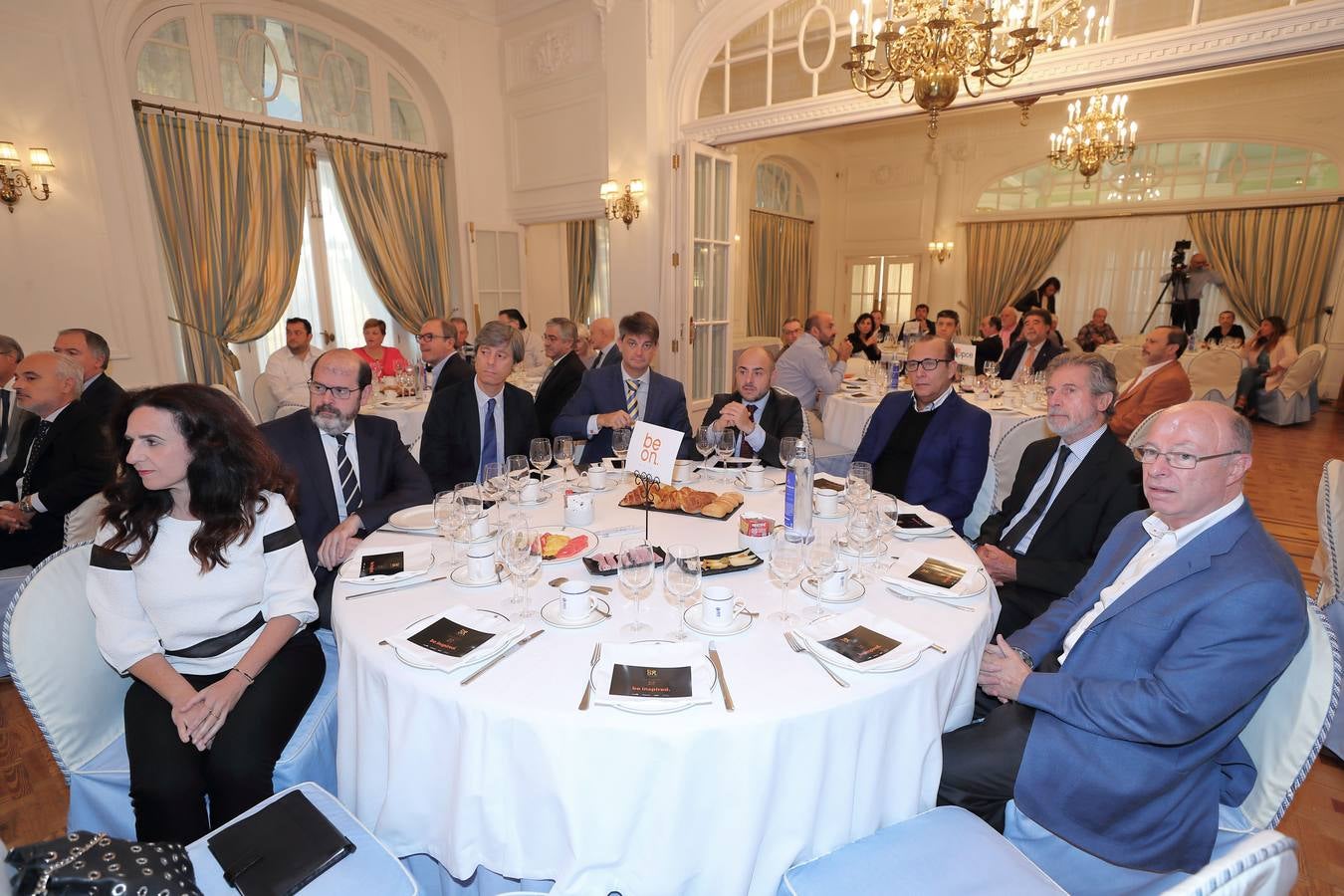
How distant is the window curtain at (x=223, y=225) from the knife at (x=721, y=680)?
7471mm

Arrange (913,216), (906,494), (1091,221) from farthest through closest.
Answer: (913,216) → (1091,221) → (906,494)

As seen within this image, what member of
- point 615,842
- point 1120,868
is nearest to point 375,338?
point 615,842

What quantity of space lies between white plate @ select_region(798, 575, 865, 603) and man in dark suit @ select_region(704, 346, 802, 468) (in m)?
1.73

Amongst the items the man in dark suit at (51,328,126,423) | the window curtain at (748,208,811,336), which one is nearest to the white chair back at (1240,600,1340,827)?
the man in dark suit at (51,328,126,423)

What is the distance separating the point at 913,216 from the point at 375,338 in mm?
10623

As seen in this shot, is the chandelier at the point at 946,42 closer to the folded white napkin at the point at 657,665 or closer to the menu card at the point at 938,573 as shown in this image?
the menu card at the point at 938,573

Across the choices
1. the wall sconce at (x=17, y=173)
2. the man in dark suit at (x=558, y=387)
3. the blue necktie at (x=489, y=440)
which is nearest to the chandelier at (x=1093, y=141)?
the man in dark suit at (x=558, y=387)

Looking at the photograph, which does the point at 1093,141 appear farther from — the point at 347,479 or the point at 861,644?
the point at 347,479

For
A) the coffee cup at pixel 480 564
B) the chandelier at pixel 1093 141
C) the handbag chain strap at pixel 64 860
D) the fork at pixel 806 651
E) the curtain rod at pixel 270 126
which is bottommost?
the handbag chain strap at pixel 64 860

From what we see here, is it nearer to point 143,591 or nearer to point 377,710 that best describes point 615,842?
point 377,710

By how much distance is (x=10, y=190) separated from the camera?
5398 millimetres

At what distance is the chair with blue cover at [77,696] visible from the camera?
1696 mm

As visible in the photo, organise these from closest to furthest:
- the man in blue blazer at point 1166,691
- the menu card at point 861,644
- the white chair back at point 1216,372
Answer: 1. the man in blue blazer at point 1166,691
2. the menu card at point 861,644
3. the white chair back at point 1216,372

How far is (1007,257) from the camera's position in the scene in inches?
494
